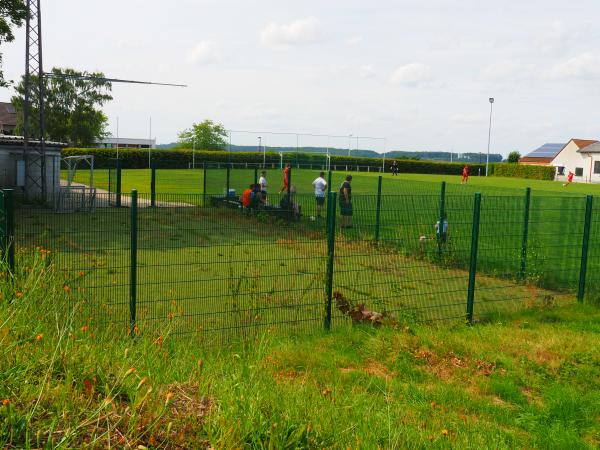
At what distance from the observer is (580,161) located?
7125 centimetres

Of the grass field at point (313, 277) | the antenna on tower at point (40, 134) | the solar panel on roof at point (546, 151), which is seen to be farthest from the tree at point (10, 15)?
the solar panel on roof at point (546, 151)

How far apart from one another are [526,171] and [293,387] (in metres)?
68.3

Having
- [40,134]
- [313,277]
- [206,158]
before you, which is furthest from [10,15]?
[206,158]

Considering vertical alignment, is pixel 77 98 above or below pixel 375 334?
above

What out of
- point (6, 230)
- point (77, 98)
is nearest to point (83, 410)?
point (6, 230)

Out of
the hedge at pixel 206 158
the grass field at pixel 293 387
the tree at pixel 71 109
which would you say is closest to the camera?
the grass field at pixel 293 387

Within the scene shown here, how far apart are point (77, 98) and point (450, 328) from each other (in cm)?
6223

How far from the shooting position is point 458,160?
7438cm

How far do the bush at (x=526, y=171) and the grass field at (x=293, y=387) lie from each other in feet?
→ 208

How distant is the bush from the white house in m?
2.43

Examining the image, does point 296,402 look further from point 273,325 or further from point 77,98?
point 77,98

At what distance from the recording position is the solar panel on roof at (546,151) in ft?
316

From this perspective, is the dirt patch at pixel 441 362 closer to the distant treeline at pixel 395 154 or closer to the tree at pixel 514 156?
the distant treeline at pixel 395 154

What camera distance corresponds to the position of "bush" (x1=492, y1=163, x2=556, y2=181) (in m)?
Answer: 67.1
